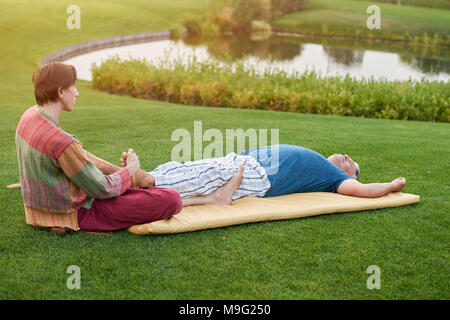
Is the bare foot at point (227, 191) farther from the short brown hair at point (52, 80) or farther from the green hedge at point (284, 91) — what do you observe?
the green hedge at point (284, 91)

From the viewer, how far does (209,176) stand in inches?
138

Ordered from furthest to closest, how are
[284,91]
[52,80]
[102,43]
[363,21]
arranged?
[363,21]
[102,43]
[284,91]
[52,80]

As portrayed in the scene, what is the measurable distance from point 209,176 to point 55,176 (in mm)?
1099

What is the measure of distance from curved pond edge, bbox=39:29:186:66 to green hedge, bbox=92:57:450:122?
19.7 feet

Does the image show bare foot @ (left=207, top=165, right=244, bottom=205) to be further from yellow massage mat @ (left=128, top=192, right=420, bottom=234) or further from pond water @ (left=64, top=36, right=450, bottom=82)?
pond water @ (left=64, top=36, right=450, bottom=82)

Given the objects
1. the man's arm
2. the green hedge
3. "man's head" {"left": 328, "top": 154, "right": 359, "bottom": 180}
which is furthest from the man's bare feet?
the green hedge

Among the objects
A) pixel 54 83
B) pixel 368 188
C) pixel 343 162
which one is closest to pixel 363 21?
pixel 343 162

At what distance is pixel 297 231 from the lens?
3.27 metres

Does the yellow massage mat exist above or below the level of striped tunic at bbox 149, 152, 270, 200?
below

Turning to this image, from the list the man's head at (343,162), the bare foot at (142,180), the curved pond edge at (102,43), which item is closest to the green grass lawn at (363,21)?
the curved pond edge at (102,43)

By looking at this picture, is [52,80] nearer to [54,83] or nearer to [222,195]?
[54,83]

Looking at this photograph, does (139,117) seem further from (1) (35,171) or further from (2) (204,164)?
(1) (35,171)

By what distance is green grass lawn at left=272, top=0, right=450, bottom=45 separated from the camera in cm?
2966
